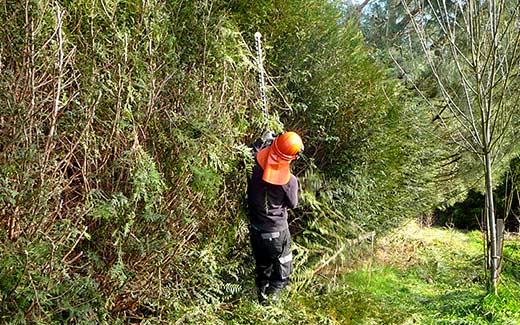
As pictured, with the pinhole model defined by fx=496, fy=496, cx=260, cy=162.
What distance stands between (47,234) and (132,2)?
1.58 metres

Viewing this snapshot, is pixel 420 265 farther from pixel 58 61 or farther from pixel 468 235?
pixel 58 61

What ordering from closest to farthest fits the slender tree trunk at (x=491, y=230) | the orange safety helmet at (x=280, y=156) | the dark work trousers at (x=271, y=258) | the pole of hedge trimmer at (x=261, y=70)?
1. the orange safety helmet at (x=280, y=156)
2. the pole of hedge trimmer at (x=261, y=70)
3. the dark work trousers at (x=271, y=258)
4. the slender tree trunk at (x=491, y=230)

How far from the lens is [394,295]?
21.0 feet

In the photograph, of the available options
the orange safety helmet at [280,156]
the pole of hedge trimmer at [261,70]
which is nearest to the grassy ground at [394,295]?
the orange safety helmet at [280,156]

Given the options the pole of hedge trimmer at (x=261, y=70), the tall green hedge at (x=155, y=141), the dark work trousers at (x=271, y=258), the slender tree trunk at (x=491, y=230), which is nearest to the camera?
the tall green hedge at (x=155, y=141)

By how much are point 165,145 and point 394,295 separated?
14.0ft

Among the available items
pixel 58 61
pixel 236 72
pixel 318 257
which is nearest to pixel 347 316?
pixel 318 257

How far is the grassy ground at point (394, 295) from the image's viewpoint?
4.46 m

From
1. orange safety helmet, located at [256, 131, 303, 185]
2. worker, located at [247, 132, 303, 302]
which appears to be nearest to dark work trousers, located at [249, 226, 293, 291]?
worker, located at [247, 132, 303, 302]

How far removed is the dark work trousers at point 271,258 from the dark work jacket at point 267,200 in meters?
0.08

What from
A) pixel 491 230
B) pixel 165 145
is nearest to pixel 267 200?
pixel 165 145

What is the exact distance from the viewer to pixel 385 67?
638cm

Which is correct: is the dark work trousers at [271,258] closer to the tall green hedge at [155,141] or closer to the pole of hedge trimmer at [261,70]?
the tall green hedge at [155,141]

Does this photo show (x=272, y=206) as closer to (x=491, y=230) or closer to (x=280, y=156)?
(x=280, y=156)
